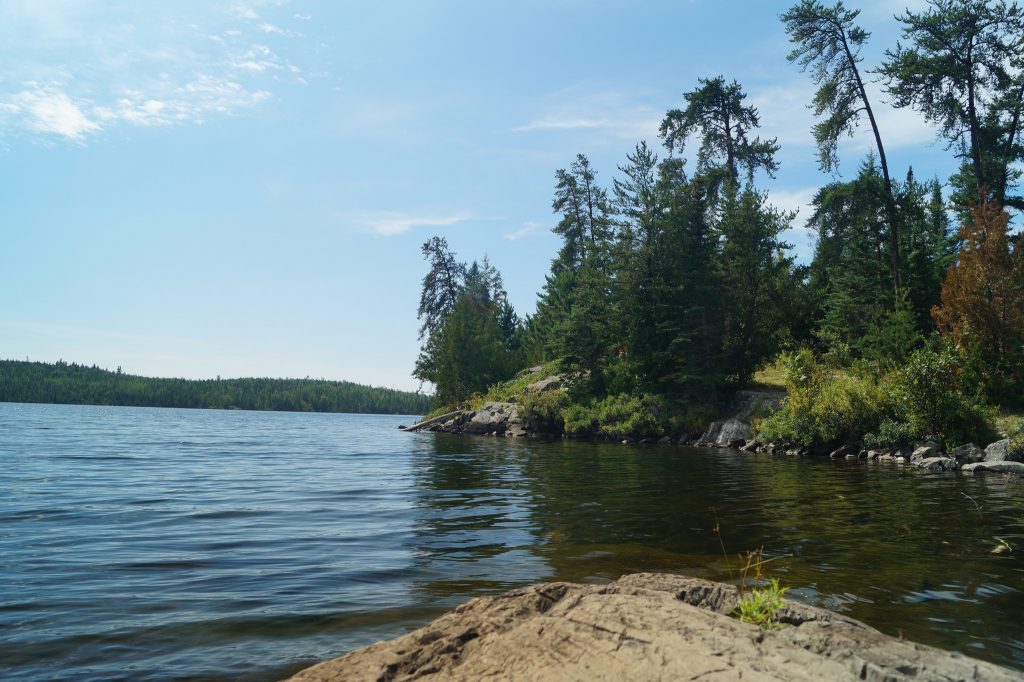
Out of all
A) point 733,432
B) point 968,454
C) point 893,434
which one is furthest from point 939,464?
point 733,432

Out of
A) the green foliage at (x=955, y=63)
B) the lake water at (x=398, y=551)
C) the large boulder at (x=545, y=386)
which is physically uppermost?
the green foliage at (x=955, y=63)

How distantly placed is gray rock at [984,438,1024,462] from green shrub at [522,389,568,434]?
23725mm

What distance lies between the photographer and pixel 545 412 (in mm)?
39281

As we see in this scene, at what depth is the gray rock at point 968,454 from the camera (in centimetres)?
1784

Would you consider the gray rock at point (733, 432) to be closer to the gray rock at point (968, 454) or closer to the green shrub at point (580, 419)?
the green shrub at point (580, 419)

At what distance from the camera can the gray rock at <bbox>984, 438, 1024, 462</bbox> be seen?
17.2 m

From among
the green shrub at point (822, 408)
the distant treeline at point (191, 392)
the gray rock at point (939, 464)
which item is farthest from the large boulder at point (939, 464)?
the distant treeline at point (191, 392)

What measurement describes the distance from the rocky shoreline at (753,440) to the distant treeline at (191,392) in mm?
92985

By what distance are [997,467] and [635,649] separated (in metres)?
18.8

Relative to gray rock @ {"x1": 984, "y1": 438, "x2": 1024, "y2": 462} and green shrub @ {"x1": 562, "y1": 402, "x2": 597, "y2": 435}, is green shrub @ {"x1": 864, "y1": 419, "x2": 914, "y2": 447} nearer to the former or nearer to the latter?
gray rock @ {"x1": 984, "y1": 438, "x2": 1024, "y2": 462}

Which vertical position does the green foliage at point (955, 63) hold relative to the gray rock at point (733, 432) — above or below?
above

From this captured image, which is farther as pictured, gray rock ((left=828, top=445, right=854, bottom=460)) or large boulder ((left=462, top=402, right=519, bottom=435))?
large boulder ((left=462, top=402, right=519, bottom=435))

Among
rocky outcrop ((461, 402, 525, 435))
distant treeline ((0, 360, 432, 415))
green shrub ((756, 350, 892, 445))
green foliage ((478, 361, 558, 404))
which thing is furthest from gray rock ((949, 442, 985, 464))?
distant treeline ((0, 360, 432, 415))

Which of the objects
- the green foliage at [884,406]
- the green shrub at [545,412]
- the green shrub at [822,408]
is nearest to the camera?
the green foliage at [884,406]
